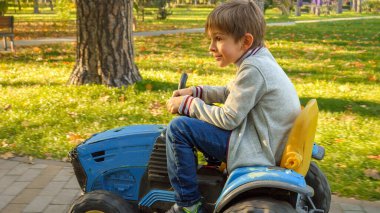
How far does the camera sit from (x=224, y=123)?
277 cm

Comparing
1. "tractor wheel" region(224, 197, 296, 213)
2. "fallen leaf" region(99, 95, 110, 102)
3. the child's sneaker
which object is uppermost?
"tractor wheel" region(224, 197, 296, 213)

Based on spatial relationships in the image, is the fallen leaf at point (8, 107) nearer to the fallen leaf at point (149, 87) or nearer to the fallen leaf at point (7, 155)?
the fallen leaf at point (7, 155)

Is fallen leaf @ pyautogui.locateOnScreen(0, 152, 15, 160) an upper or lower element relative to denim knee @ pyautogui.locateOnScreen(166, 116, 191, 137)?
lower

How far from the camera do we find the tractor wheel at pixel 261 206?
2576 mm

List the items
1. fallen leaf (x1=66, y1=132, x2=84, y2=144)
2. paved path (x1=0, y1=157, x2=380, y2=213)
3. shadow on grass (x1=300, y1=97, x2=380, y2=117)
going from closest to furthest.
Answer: paved path (x1=0, y1=157, x2=380, y2=213) → fallen leaf (x1=66, y1=132, x2=84, y2=144) → shadow on grass (x1=300, y1=97, x2=380, y2=117)

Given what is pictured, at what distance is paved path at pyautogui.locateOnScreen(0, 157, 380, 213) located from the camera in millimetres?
3969

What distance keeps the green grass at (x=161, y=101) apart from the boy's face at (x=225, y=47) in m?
1.90

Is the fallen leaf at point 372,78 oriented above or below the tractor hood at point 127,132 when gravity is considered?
below

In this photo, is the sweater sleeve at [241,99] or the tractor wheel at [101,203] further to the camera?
the tractor wheel at [101,203]

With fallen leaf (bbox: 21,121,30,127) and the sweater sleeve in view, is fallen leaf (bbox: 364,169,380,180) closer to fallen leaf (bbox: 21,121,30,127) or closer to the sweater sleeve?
the sweater sleeve

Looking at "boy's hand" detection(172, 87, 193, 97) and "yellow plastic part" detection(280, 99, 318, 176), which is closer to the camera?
"yellow plastic part" detection(280, 99, 318, 176)

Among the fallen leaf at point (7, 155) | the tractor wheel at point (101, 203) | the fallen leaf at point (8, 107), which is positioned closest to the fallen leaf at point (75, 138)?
the fallen leaf at point (7, 155)

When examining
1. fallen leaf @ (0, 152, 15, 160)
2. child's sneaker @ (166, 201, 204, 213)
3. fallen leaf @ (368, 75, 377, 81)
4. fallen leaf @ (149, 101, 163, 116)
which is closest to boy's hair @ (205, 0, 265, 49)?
child's sneaker @ (166, 201, 204, 213)

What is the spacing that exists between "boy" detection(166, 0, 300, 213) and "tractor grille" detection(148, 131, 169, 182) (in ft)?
0.59
